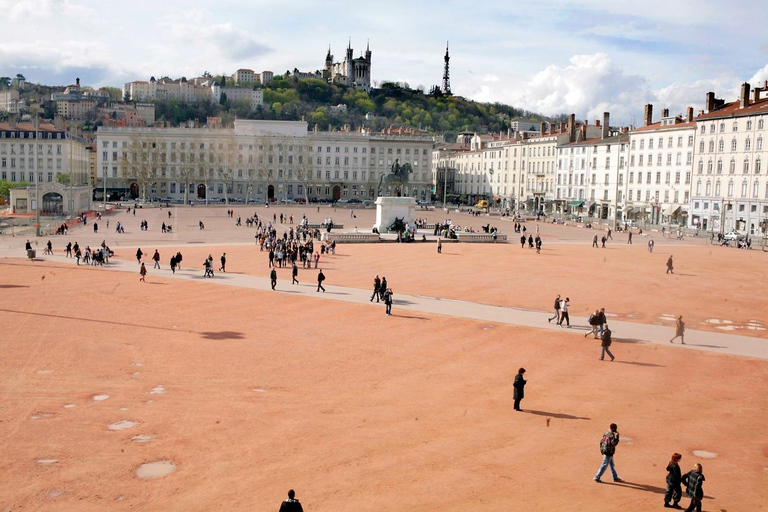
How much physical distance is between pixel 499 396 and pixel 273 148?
372 ft

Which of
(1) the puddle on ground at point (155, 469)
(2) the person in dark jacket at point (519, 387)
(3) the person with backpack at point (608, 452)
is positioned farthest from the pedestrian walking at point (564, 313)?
(1) the puddle on ground at point (155, 469)

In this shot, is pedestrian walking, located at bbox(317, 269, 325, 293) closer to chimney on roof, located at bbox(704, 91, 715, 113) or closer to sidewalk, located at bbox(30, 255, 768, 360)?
sidewalk, located at bbox(30, 255, 768, 360)

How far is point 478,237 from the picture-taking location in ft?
200

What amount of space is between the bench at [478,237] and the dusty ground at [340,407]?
28.6 meters

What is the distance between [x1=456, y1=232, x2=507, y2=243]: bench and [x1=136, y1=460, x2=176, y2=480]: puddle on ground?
1885 inches

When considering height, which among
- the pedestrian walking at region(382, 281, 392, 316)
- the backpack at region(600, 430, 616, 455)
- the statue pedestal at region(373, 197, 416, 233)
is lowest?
the backpack at region(600, 430, 616, 455)

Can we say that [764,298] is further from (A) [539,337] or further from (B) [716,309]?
(A) [539,337]

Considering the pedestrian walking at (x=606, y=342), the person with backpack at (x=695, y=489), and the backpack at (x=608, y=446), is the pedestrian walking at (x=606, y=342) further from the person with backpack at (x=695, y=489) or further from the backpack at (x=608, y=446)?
the person with backpack at (x=695, y=489)

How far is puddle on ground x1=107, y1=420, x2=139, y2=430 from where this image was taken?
589 inches

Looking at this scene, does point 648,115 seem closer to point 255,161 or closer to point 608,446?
point 255,161

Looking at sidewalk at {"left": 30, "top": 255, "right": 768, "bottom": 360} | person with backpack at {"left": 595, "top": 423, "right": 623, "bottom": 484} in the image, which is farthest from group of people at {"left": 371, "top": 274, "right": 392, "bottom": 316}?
person with backpack at {"left": 595, "top": 423, "right": 623, "bottom": 484}

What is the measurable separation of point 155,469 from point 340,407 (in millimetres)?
4789

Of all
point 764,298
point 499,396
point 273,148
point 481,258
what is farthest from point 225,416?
point 273,148

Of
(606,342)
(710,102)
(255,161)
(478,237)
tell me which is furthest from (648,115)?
(606,342)
